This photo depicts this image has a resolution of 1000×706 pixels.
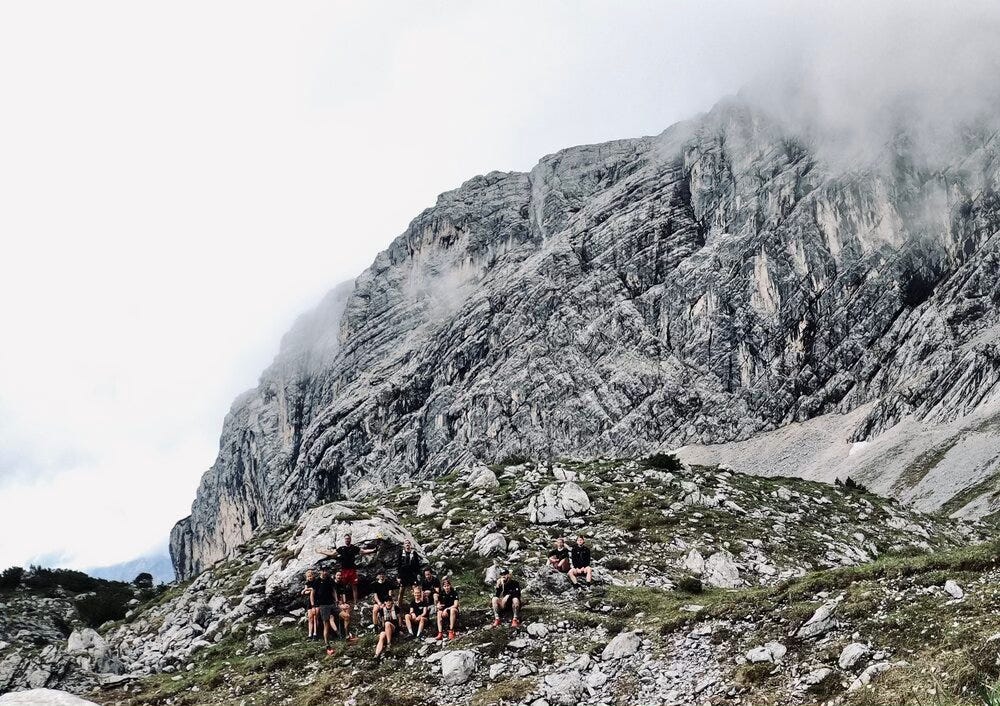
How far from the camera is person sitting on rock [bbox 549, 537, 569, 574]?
75.2 ft

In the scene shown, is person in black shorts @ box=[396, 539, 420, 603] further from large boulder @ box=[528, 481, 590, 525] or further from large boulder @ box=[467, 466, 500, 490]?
large boulder @ box=[467, 466, 500, 490]

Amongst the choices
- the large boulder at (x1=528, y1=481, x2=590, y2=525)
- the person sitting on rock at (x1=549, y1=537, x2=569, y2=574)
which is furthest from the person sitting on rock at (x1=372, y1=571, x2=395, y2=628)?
the large boulder at (x1=528, y1=481, x2=590, y2=525)

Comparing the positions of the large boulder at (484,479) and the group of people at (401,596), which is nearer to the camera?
the group of people at (401,596)

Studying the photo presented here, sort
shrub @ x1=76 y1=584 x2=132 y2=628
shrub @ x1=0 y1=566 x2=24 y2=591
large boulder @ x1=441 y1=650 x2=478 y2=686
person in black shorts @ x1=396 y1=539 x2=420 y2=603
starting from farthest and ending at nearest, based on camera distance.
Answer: shrub @ x1=0 y1=566 x2=24 y2=591, shrub @ x1=76 y1=584 x2=132 y2=628, person in black shorts @ x1=396 y1=539 x2=420 y2=603, large boulder @ x1=441 y1=650 x2=478 y2=686

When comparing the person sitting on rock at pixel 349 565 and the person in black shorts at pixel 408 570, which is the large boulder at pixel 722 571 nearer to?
the person in black shorts at pixel 408 570

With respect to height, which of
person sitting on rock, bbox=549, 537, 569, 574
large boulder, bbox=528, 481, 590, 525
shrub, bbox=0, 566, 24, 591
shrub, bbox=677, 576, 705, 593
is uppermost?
shrub, bbox=0, 566, 24, 591

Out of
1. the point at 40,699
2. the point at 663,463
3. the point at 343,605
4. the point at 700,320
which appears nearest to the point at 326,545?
the point at 343,605

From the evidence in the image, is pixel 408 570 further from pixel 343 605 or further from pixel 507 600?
pixel 507 600

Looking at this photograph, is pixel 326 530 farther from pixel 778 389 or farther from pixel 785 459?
pixel 778 389

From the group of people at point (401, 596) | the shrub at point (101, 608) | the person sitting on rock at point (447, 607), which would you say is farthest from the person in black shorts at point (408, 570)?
the shrub at point (101, 608)

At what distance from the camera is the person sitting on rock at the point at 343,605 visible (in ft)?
66.5

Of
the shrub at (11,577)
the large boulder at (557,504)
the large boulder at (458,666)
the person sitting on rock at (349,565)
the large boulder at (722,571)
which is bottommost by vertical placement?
the large boulder at (722,571)

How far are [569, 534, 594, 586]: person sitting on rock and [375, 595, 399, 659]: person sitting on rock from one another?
604cm

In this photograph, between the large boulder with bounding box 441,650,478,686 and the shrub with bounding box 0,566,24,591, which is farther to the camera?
the shrub with bounding box 0,566,24,591
